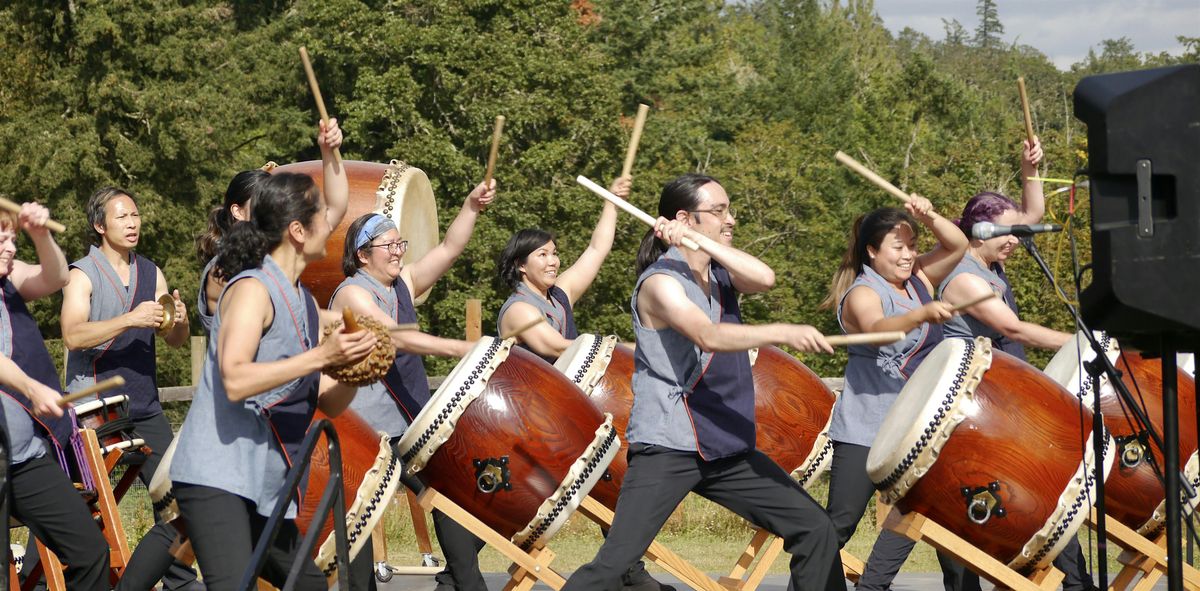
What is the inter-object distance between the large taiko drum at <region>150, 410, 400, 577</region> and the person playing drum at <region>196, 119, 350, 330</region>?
432 mm

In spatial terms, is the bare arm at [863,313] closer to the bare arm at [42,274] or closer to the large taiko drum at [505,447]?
the large taiko drum at [505,447]

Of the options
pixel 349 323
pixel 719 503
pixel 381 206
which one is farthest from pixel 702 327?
pixel 381 206

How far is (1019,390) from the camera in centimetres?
443

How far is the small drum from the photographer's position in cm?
540

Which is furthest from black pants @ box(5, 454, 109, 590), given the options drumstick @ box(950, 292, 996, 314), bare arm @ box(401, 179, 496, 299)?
drumstick @ box(950, 292, 996, 314)

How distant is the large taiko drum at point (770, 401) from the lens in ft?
19.4

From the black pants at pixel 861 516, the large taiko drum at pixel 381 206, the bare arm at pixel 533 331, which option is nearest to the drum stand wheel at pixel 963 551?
the black pants at pixel 861 516

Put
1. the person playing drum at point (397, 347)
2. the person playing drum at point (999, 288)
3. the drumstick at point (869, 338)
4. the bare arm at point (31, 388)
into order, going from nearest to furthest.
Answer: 1. the drumstick at point (869, 338)
2. the bare arm at point (31, 388)
3. the person playing drum at point (397, 347)
4. the person playing drum at point (999, 288)

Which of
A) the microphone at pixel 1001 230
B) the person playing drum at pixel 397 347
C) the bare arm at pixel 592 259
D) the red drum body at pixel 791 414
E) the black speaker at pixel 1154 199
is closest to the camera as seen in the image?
the black speaker at pixel 1154 199

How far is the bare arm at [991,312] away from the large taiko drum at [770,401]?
78 cm

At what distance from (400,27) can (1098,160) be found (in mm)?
18426

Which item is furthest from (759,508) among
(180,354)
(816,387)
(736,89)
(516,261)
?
(736,89)

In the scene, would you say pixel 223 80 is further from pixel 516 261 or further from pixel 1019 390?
pixel 1019 390

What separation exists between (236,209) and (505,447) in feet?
3.85
